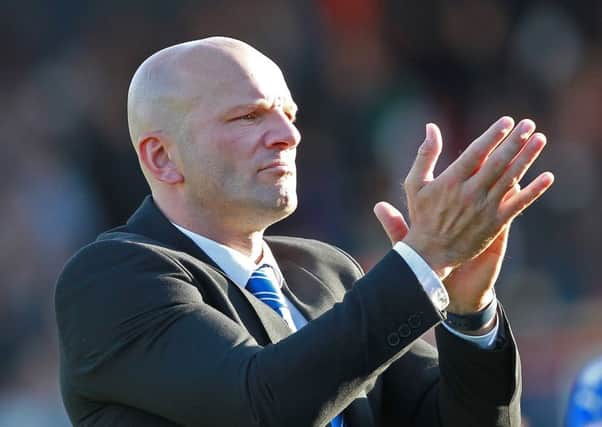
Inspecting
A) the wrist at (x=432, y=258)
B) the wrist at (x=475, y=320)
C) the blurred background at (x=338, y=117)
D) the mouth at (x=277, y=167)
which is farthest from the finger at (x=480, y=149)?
the blurred background at (x=338, y=117)

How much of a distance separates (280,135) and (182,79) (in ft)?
0.94

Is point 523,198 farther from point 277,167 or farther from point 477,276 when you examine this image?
point 277,167

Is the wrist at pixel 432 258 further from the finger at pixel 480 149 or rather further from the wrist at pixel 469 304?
the wrist at pixel 469 304

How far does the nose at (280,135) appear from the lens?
10.9ft

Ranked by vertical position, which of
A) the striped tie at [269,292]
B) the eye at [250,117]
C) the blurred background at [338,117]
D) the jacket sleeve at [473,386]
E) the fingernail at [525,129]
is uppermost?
the fingernail at [525,129]

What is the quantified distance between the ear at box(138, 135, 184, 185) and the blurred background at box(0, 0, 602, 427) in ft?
14.7

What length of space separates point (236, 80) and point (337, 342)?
0.84m

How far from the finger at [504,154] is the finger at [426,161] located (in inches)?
4.7

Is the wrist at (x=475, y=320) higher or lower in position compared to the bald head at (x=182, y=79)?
lower

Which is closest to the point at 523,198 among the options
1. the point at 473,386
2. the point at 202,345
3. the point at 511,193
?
the point at 511,193

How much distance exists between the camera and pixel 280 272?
11.5 feet

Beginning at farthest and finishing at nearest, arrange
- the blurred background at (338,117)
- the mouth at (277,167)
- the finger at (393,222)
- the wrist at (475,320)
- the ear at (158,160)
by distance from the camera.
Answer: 1. the blurred background at (338,117)
2. the ear at (158,160)
3. the mouth at (277,167)
4. the wrist at (475,320)
5. the finger at (393,222)

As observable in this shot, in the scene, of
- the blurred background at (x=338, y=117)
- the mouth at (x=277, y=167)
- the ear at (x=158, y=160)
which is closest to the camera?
the mouth at (x=277, y=167)

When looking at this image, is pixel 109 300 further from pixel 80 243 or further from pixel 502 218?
pixel 80 243
